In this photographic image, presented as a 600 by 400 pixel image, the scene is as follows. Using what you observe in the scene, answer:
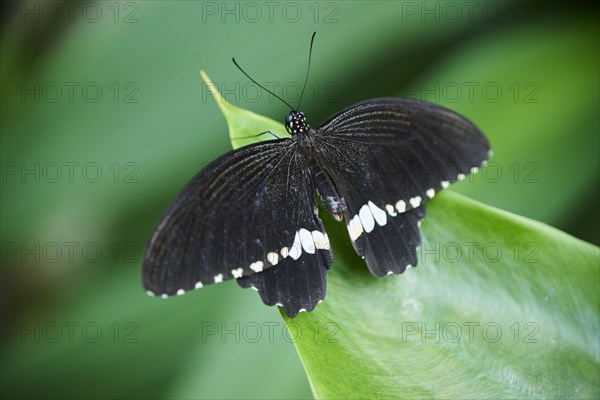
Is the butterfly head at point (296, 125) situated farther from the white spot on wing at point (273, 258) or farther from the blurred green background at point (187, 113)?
the blurred green background at point (187, 113)

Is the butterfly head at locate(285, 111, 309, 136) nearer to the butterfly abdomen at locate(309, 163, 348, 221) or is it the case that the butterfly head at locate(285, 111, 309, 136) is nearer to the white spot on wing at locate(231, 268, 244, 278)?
the butterfly abdomen at locate(309, 163, 348, 221)

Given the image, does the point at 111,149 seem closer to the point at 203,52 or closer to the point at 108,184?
the point at 108,184

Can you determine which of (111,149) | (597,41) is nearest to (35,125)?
(111,149)

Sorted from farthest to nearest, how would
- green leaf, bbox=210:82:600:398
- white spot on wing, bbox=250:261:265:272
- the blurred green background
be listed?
the blurred green background → white spot on wing, bbox=250:261:265:272 → green leaf, bbox=210:82:600:398

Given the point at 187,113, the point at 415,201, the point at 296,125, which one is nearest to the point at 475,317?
the point at 415,201

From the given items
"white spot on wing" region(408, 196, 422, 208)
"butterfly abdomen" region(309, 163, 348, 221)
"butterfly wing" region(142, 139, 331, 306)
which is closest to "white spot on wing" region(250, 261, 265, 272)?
"butterfly wing" region(142, 139, 331, 306)

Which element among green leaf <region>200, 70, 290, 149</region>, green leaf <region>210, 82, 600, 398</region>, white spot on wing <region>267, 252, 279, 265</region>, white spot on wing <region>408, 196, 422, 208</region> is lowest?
green leaf <region>210, 82, 600, 398</region>

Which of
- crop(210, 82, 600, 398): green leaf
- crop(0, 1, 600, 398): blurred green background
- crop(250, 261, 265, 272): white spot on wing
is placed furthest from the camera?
crop(0, 1, 600, 398): blurred green background

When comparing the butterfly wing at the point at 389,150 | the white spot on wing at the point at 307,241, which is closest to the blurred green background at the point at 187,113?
the butterfly wing at the point at 389,150
